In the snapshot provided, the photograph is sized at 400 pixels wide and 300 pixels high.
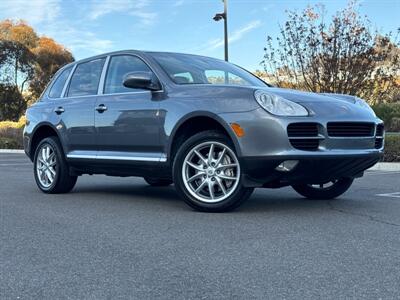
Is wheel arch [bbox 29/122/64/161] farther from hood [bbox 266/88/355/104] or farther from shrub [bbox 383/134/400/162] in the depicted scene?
shrub [bbox 383/134/400/162]

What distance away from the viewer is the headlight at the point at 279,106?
512 cm

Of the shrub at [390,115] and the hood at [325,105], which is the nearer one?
the hood at [325,105]

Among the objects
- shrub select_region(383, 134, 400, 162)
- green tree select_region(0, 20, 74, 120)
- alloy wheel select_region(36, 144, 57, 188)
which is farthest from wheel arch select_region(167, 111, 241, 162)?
green tree select_region(0, 20, 74, 120)

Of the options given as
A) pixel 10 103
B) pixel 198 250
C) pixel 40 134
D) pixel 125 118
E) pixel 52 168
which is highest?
pixel 10 103

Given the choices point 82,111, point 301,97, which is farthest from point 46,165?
point 301,97

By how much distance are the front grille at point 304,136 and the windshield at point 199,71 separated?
1.26m

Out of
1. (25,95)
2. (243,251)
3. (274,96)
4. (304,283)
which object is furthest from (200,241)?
(25,95)

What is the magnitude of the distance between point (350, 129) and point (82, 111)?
10.5ft

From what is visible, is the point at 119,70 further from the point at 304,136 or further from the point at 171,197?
the point at 304,136

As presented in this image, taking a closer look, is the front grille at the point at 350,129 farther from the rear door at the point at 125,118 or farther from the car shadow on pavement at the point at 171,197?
the rear door at the point at 125,118

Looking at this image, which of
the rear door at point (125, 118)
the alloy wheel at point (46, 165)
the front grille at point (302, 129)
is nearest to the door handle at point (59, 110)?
the alloy wheel at point (46, 165)

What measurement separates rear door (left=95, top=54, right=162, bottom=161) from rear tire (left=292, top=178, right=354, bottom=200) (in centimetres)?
180

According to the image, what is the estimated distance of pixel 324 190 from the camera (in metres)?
6.59

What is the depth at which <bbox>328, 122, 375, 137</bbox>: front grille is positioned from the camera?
5.22 m
